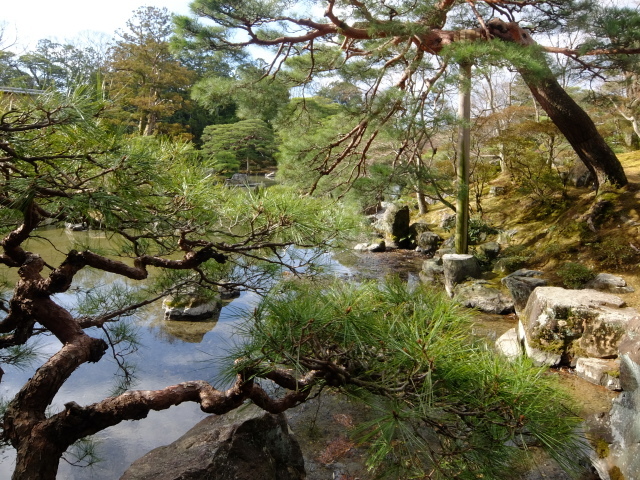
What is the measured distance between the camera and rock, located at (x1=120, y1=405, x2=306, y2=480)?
1702 mm

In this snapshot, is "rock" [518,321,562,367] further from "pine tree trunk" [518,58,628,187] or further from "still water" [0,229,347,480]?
"pine tree trunk" [518,58,628,187]

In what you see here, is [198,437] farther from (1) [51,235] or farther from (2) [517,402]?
(1) [51,235]

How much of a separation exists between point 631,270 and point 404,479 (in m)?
3.87

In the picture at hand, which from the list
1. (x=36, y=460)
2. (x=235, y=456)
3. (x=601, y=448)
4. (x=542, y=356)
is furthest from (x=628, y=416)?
(x=36, y=460)

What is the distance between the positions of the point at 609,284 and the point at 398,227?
4.23m

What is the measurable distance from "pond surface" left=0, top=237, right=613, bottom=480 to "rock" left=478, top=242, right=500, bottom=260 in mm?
1635

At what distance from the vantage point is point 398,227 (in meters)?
7.98

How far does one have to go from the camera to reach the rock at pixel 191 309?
15.2 ft

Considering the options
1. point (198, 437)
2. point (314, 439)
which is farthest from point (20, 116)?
point (314, 439)

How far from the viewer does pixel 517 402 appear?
4.64 ft

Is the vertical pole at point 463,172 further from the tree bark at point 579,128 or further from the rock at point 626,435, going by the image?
the rock at point 626,435

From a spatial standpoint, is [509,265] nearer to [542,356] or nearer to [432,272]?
[432,272]

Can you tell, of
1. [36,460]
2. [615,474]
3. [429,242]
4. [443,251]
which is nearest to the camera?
[36,460]

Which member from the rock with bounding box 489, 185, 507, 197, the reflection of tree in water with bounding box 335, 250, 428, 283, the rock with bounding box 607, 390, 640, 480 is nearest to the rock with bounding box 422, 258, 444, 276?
the reflection of tree in water with bounding box 335, 250, 428, 283
